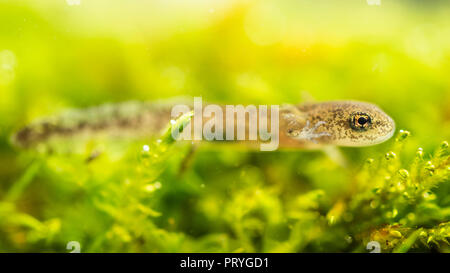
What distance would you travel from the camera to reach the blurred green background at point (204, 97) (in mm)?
1182

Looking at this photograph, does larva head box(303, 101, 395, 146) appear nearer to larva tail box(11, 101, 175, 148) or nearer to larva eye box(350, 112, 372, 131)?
larva eye box(350, 112, 372, 131)

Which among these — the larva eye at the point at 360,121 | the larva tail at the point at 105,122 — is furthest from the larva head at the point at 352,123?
the larva tail at the point at 105,122

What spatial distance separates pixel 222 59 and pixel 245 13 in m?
0.54

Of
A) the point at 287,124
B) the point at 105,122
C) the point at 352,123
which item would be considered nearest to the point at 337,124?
the point at 352,123

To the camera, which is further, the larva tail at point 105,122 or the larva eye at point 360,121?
the larva tail at point 105,122

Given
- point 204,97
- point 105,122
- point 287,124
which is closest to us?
point 287,124

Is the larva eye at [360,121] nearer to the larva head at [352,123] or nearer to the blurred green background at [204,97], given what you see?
the larva head at [352,123]

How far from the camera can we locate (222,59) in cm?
252

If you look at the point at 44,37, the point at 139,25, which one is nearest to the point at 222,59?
the point at 139,25

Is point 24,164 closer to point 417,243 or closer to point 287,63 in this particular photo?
point 417,243

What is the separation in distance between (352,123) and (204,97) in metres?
0.95

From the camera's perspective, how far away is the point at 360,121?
1104mm

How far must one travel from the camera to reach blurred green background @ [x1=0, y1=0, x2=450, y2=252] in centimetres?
118

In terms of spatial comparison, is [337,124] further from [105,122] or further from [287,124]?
[105,122]
